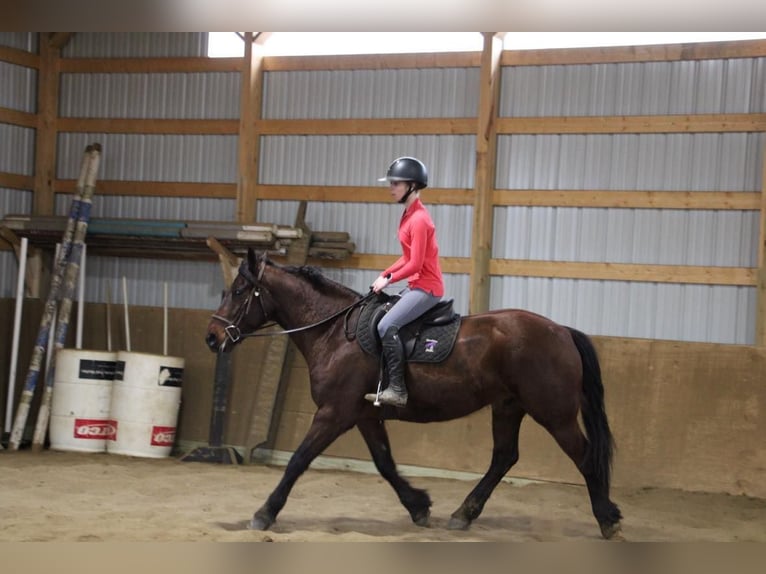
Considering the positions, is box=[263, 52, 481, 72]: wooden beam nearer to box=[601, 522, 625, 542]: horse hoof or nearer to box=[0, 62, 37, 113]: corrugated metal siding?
box=[0, 62, 37, 113]: corrugated metal siding

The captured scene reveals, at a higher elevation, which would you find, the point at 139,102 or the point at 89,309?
A: the point at 139,102

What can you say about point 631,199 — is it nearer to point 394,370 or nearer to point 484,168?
point 484,168

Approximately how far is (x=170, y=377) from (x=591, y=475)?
4.84m

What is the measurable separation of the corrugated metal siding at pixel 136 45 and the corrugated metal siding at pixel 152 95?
0.24 m

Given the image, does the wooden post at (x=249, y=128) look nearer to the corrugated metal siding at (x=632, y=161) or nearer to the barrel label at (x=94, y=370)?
the barrel label at (x=94, y=370)

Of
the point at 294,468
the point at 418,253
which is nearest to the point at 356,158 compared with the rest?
the point at 418,253

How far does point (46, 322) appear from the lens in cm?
988

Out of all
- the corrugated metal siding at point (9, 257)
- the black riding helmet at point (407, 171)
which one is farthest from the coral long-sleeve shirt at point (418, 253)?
the corrugated metal siding at point (9, 257)

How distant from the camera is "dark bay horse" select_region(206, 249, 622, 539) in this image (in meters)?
5.71

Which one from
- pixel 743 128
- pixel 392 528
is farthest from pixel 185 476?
pixel 743 128

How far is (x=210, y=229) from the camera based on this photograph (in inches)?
385
